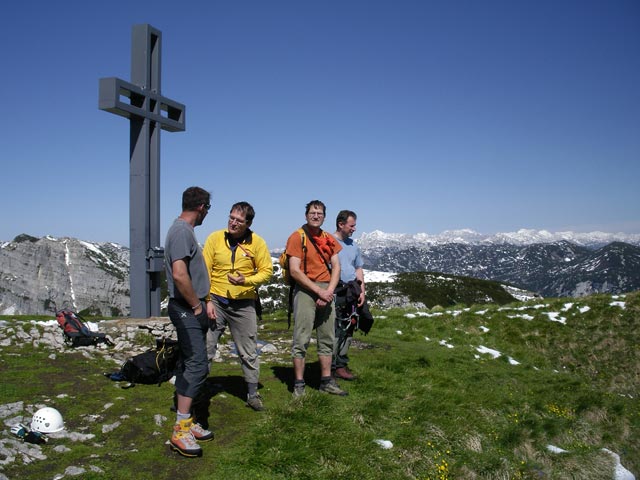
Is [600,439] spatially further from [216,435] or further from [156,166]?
[156,166]

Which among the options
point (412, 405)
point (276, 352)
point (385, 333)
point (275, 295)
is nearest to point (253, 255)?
point (412, 405)

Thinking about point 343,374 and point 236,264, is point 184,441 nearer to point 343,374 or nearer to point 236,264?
point 236,264

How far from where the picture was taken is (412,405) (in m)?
8.74

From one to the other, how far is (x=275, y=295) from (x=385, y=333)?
432ft

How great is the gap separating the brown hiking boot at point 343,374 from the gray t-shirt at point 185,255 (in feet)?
14.7

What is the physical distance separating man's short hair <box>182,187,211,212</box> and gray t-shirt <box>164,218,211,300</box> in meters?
0.22

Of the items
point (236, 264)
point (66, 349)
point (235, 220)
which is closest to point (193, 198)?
point (235, 220)

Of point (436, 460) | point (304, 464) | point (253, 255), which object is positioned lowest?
point (436, 460)

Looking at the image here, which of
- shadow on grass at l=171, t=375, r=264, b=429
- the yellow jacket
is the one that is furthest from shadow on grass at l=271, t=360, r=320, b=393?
the yellow jacket

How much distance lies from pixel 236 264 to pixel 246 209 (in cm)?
85

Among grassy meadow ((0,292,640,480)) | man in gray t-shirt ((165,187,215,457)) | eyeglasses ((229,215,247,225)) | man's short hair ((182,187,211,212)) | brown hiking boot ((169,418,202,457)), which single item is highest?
man's short hair ((182,187,211,212))

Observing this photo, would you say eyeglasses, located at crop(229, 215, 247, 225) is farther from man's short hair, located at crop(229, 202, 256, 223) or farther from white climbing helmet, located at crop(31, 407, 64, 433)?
white climbing helmet, located at crop(31, 407, 64, 433)

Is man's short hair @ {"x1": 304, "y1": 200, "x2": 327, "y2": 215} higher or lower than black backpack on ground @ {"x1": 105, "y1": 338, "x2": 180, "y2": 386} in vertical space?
higher

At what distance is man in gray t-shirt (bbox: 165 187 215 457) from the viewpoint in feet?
19.5
